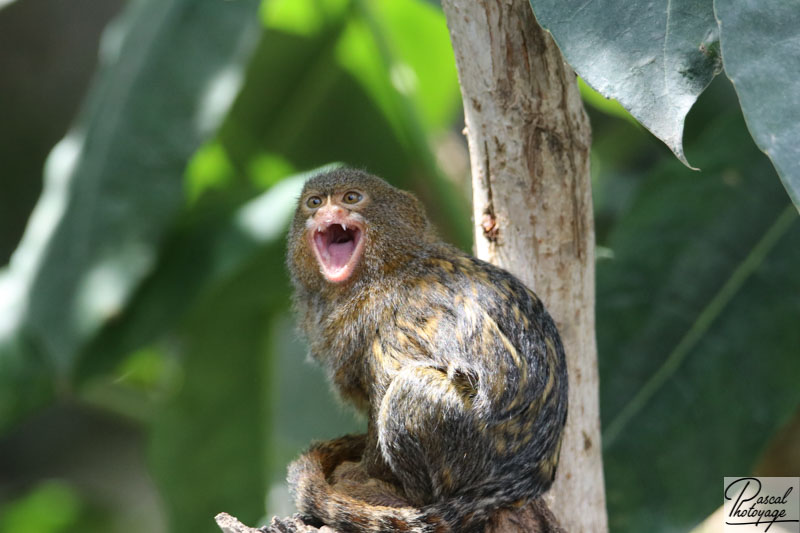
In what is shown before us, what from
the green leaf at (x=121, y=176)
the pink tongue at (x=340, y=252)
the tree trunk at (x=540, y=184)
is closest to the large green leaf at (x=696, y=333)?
the tree trunk at (x=540, y=184)

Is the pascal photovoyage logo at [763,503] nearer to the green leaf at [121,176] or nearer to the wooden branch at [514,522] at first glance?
the wooden branch at [514,522]

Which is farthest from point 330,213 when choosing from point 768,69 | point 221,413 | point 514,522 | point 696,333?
point 221,413

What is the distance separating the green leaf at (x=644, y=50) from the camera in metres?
1.54

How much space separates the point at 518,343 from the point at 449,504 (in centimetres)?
36

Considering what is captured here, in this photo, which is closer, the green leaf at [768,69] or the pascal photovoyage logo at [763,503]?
the green leaf at [768,69]

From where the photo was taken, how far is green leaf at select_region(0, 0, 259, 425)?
2.83m

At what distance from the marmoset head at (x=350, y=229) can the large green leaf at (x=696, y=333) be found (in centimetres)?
86

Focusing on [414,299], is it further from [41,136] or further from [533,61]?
[41,136]

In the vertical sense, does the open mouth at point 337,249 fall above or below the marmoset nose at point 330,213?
below

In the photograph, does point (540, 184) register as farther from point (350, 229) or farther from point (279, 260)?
point (279, 260)

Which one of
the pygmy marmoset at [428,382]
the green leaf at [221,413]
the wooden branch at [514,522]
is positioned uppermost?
the green leaf at [221,413]

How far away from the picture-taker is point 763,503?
2551mm

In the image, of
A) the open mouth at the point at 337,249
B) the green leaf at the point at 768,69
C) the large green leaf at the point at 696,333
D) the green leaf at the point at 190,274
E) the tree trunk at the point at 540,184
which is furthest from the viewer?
the green leaf at the point at 190,274

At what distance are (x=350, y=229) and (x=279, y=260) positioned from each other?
1.49 meters
